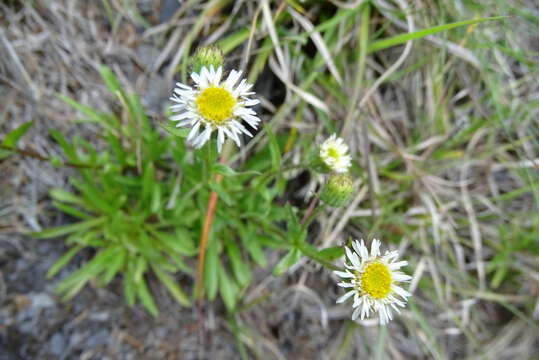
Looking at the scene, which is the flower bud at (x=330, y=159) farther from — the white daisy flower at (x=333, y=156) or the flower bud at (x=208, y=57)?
the flower bud at (x=208, y=57)

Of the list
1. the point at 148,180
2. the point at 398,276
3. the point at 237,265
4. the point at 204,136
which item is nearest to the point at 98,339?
the point at 237,265

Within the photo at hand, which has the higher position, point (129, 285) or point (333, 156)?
point (333, 156)

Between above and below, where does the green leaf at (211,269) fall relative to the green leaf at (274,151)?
below

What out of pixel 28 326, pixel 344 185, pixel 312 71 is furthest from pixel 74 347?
pixel 312 71

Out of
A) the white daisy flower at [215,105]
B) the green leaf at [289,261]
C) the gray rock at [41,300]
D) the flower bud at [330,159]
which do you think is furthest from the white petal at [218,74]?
the gray rock at [41,300]

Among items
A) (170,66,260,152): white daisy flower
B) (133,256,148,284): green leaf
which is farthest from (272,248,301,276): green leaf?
(133,256,148,284): green leaf

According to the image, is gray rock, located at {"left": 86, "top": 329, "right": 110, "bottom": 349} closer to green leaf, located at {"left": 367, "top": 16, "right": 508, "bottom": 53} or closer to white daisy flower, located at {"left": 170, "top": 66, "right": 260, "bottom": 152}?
white daisy flower, located at {"left": 170, "top": 66, "right": 260, "bottom": 152}

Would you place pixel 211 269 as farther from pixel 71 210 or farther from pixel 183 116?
pixel 183 116
